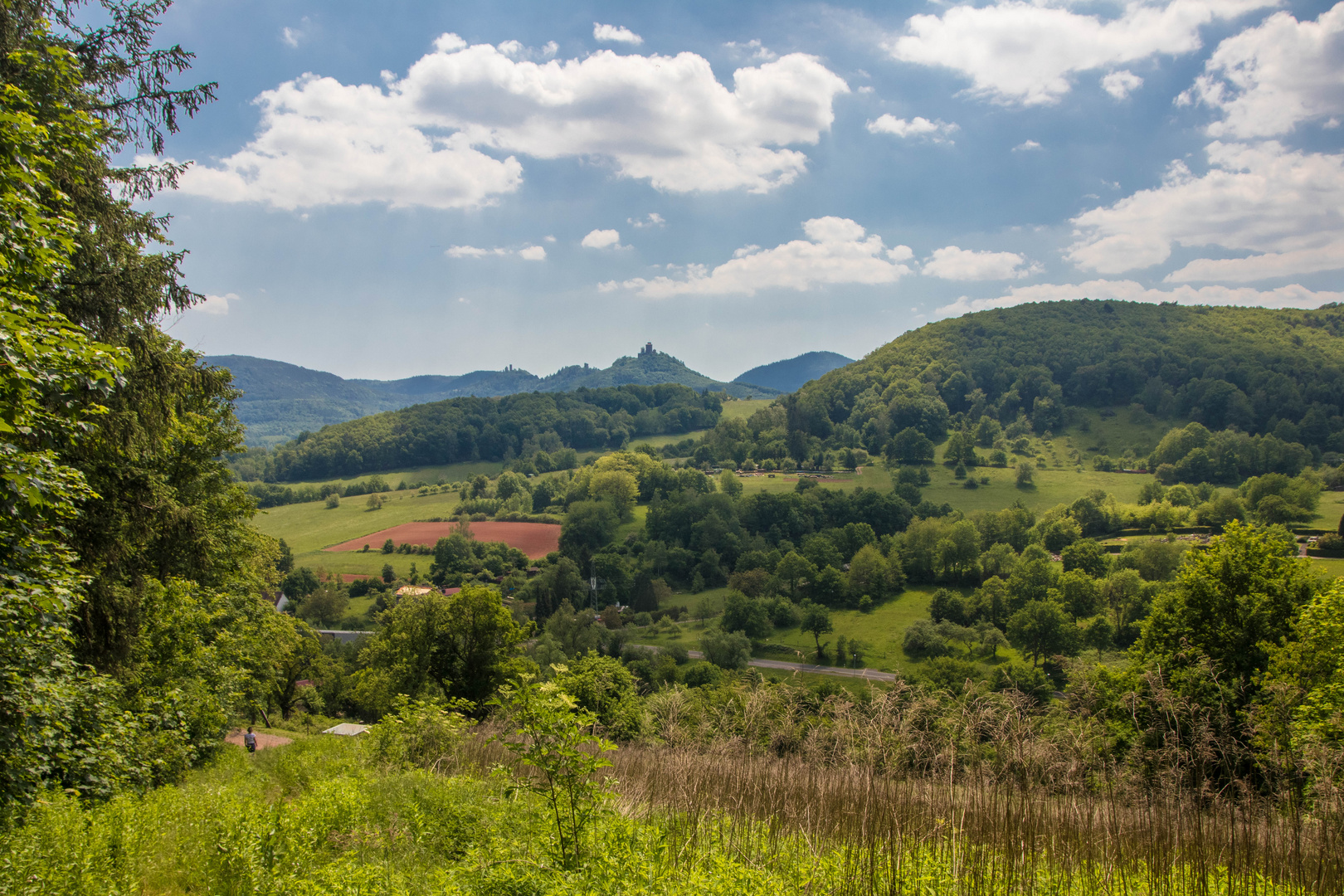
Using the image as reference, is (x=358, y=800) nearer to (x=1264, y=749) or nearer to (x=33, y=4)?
(x=33, y=4)

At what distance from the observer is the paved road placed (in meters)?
60.7

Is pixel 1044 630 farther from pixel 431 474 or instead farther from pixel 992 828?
pixel 431 474

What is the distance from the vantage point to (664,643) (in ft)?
221

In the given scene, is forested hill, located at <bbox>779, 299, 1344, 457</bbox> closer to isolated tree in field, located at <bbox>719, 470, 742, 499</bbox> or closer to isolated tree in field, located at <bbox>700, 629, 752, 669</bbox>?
isolated tree in field, located at <bbox>719, 470, 742, 499</bbox>

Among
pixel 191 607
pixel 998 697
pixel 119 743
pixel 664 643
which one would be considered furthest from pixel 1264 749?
pixel 664 643

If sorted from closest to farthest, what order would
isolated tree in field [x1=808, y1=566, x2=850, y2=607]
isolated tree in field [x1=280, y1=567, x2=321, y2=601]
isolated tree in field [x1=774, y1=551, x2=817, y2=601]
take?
isolated tree in field [x1=280, y1=567, x2=321, y2=601], isolated tree in field [x1=808, y1=566, x2=850, y2=607], isolated tree in field [x1=774, y1=551, x2=817, y2=601]

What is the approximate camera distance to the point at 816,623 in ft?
231

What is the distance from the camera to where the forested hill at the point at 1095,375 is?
12644 centimetres

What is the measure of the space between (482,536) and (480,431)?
67.9 meters

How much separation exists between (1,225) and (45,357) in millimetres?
1264

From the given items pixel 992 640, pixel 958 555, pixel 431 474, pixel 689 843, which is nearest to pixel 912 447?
pixel 958 555

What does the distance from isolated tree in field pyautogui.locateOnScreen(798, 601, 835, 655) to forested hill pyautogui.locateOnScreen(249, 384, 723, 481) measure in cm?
9177

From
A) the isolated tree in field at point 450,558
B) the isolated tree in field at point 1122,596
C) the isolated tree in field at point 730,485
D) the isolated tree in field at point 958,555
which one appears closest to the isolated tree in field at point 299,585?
the isolated tree in field at point 450,558

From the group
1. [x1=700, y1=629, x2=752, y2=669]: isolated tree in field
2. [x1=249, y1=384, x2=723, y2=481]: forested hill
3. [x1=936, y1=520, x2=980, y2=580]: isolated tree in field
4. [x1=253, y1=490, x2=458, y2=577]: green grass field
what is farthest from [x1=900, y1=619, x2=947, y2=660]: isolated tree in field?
[x1=249, y1=384, x2=723, y2=481]: forested hill
